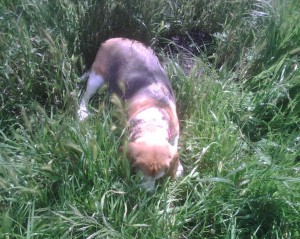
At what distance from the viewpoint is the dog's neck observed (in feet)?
8.84

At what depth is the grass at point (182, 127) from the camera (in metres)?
2.45

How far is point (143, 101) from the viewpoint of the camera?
3121 millimetres

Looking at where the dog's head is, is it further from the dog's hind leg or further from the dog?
the dog's hind leg

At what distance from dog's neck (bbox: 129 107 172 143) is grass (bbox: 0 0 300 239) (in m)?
0.13

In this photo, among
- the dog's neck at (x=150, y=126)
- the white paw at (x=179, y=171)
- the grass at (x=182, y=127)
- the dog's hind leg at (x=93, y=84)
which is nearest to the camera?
the grass at (x=182, y=127)

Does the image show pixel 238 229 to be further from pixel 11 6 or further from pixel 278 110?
pixel 11 6

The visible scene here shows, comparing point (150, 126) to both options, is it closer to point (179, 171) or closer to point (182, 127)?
point (179, 171)

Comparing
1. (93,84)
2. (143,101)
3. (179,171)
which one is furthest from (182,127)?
(93,84)

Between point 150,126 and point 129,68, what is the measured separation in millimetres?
683

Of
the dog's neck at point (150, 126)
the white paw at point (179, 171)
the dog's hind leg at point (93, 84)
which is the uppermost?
the dog's neck at point (150, 126)

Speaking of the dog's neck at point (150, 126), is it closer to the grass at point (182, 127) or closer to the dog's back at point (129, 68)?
the grass at point (182, 127)

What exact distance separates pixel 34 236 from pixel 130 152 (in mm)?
706

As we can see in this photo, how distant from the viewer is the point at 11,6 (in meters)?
3.49

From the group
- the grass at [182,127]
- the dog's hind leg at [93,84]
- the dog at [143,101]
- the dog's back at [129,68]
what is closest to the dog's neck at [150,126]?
the dog at [143,101]
